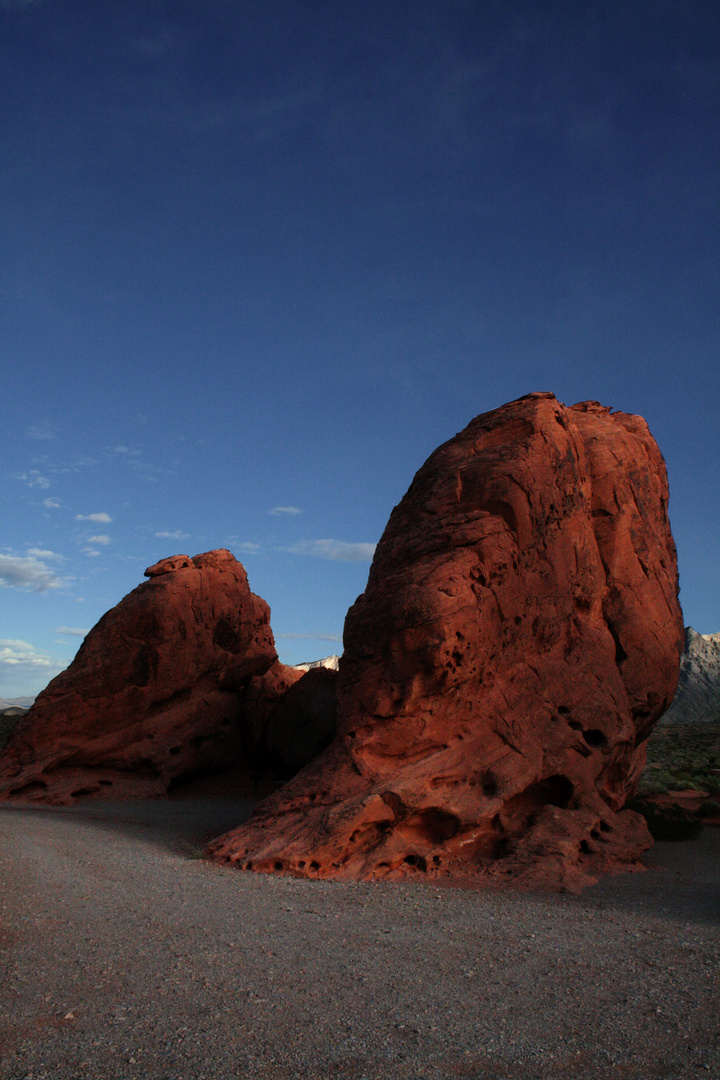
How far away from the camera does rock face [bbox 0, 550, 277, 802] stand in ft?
67.9

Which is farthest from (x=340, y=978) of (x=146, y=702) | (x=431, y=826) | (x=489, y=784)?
(x=146, y=702)

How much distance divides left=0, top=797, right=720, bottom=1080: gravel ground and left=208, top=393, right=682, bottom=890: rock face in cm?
112

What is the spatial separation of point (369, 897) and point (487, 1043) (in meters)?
4.61

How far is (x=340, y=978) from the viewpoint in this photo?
19.7 feet

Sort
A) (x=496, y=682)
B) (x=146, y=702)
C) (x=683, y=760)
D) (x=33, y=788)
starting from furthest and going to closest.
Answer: (x=683, y=760) → (x=146, y=702) → (x=33, y=788) → (x=496, y=682)

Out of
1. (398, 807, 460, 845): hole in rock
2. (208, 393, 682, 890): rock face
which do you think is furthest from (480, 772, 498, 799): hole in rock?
(398, 807, 460, 845): hole in rock

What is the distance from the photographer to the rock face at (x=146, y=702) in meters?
20.7

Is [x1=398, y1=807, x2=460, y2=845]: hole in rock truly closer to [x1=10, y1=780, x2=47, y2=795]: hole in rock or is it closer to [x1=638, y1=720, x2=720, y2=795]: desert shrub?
[x1=638, y1=720, x2=720, y2=795]: desert shrub

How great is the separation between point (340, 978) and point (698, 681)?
276ft

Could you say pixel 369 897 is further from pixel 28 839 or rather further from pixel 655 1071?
pixel 28 839

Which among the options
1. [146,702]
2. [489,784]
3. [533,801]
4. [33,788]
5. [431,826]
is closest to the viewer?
[431,826]

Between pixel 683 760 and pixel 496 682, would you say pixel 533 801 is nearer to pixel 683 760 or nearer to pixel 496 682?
pixel 496 682

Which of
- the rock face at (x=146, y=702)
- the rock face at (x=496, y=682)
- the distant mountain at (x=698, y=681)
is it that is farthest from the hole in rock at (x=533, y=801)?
the distant mountain at (x=698, y=681)

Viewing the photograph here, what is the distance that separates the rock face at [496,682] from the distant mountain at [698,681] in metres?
63.8
